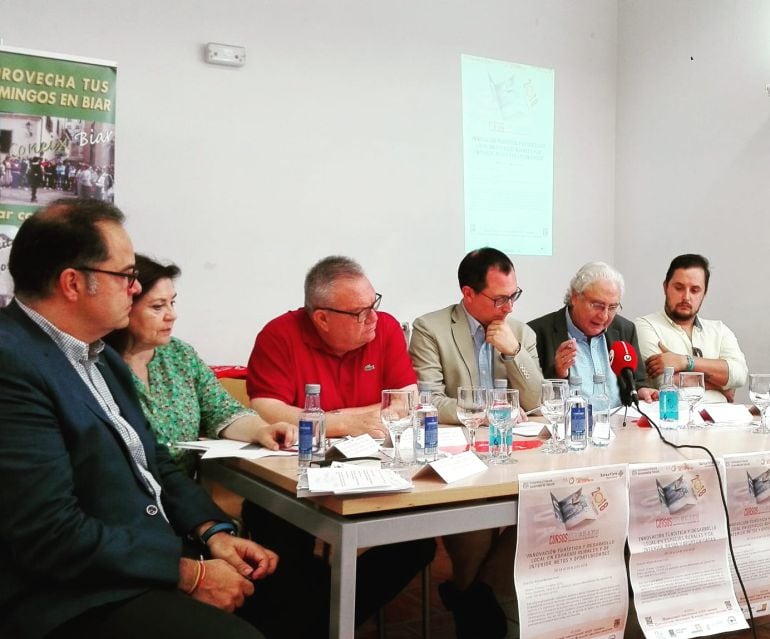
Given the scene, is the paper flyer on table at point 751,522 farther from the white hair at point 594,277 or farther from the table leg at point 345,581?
the white hair at point 594,277

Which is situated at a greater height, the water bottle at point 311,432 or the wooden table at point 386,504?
the water bottle at point 311,432

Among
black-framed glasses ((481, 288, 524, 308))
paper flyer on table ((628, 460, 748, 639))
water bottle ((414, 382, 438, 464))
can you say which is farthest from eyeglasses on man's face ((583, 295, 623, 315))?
water bottle ((414, 382, 438, 464))

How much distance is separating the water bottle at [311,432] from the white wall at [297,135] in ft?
6.98

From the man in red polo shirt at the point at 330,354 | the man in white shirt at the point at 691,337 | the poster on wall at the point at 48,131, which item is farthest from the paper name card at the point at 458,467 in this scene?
the poster on wall at the point at 48,131

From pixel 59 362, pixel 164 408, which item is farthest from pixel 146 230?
pixel 59 362

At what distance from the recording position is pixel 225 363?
395 cm

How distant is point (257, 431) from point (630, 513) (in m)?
0.94

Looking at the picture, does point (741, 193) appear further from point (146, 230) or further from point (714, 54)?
point (146, 230)

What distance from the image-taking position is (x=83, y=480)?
1.41 meters

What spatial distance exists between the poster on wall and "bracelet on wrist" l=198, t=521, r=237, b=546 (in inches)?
76.9

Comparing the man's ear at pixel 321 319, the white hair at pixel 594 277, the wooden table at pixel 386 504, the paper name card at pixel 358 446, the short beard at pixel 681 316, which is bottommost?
the wooden table at pixel 386 504

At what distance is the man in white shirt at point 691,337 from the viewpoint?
11.5 ft

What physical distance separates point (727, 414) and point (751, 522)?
0.65 meters

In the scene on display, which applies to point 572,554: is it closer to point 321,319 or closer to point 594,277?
point 321,319
